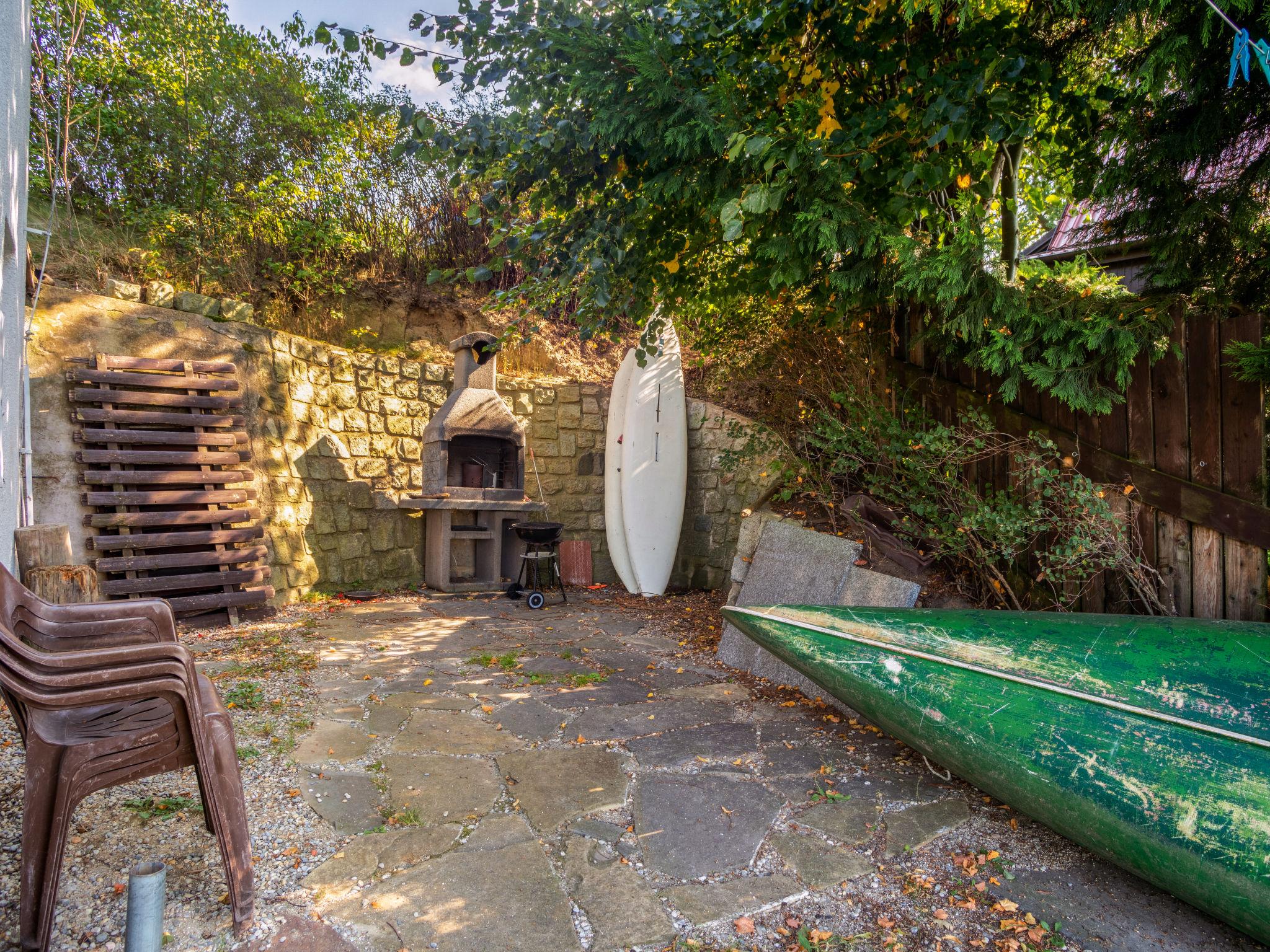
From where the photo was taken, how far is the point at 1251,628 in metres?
2.05

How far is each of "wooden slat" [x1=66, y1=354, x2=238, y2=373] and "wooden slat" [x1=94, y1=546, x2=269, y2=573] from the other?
114 centimetres

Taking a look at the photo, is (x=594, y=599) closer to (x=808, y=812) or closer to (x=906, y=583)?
(x=906, y=583)

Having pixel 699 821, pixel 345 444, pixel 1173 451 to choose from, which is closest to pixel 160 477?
pixel 345 444

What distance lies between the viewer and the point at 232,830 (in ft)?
4.72

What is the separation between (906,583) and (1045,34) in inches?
A: 91.4

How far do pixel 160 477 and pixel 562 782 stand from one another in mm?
3453

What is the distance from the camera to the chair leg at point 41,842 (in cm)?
125

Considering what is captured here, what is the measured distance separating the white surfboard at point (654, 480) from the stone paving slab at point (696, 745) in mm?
2999

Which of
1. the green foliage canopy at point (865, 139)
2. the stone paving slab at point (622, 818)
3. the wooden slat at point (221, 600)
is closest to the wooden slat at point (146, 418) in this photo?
the wooden slat at point (221, 600)

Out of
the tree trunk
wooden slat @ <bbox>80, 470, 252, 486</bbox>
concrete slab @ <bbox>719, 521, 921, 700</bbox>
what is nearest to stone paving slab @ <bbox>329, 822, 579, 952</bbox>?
concrete slab @ <bbox>719, 521, 921, 700</bbox>


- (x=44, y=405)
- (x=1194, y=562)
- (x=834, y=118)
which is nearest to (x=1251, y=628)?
(x=1194, y=562)

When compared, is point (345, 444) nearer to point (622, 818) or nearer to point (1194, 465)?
point (622, 818)

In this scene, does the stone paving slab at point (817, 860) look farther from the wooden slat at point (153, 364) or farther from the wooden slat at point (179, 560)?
the wooden slat at point (153, 364)

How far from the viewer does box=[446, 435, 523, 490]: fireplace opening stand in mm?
5887
